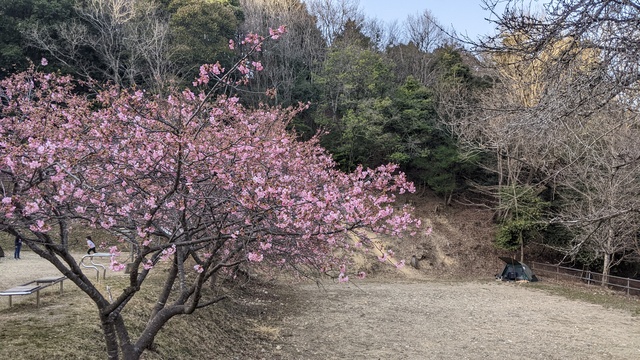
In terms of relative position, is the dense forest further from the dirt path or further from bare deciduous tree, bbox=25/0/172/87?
the dirt path

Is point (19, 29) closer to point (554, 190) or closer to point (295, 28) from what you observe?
point (295, 28)

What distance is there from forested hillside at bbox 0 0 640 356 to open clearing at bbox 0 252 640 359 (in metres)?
1.21

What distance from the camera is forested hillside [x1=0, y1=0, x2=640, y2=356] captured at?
3.72m

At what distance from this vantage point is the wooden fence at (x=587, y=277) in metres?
15.5

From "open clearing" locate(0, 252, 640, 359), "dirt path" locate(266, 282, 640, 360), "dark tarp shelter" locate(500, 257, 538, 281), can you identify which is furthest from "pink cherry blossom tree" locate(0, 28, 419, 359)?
"dark tarp shelter" locate(500, 257, 538, 281)

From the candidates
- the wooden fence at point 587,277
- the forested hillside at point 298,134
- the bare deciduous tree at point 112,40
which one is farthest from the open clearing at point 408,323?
the bare deciduous tree at point 112,40

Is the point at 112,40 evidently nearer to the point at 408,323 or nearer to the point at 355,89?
the point at 355,89

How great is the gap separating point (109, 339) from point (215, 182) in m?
1.80

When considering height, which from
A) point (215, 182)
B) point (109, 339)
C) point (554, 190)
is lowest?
point (109, 339)

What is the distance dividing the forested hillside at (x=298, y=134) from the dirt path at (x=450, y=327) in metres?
1.45

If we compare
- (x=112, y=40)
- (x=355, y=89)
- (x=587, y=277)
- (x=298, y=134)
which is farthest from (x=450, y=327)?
(x=112, y=40)

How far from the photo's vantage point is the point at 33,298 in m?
7.06

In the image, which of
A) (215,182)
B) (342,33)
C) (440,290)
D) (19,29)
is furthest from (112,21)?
(215,182)

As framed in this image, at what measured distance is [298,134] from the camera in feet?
69.4
